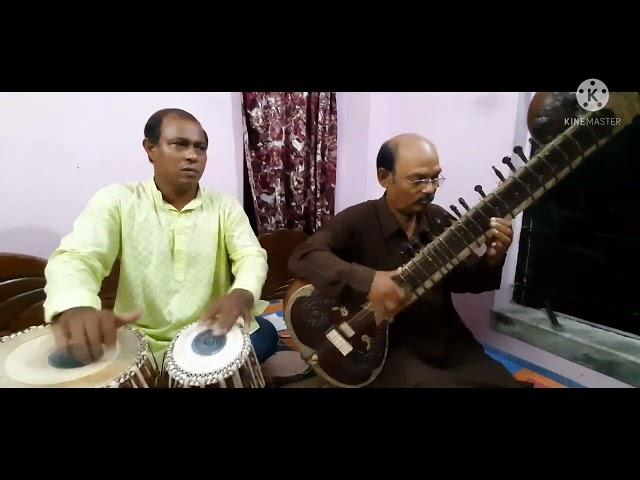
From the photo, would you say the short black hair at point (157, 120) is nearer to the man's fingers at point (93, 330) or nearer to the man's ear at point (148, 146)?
the man's ear at point (148, 146)

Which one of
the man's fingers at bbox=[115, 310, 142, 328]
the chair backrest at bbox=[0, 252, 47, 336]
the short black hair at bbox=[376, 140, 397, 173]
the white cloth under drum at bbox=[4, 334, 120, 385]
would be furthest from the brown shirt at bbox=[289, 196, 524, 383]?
Result: the chair backrest at bbox=[0, 252, 47, 336]

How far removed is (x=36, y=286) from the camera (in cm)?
117

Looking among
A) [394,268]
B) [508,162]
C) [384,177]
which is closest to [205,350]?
[394,268]

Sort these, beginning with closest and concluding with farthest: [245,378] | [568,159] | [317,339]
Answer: [568,159] → [245,378] → [317,339]

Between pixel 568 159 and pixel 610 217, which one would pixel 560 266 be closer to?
pixel 610 217

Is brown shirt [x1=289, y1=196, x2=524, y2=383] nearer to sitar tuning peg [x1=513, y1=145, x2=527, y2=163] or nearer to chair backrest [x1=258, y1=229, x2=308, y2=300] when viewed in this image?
chair backrest [x1=258, y1=229, x2=308, y2=300]

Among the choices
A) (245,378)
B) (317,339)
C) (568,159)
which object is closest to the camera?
(568,159)

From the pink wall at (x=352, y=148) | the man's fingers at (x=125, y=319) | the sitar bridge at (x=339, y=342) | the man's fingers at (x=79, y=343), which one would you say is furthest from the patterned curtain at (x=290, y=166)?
the man's fingers at (x=79, y=343)

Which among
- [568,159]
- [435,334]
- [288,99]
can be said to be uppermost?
[288,99]

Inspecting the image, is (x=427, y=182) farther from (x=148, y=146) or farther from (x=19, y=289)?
(x=19, y=289)

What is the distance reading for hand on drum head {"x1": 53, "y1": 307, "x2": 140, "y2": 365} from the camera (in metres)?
0.95

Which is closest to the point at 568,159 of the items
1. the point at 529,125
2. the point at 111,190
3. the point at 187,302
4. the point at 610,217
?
the point at 529,125

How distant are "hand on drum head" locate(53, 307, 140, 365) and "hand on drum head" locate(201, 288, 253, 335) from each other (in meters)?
0.20
